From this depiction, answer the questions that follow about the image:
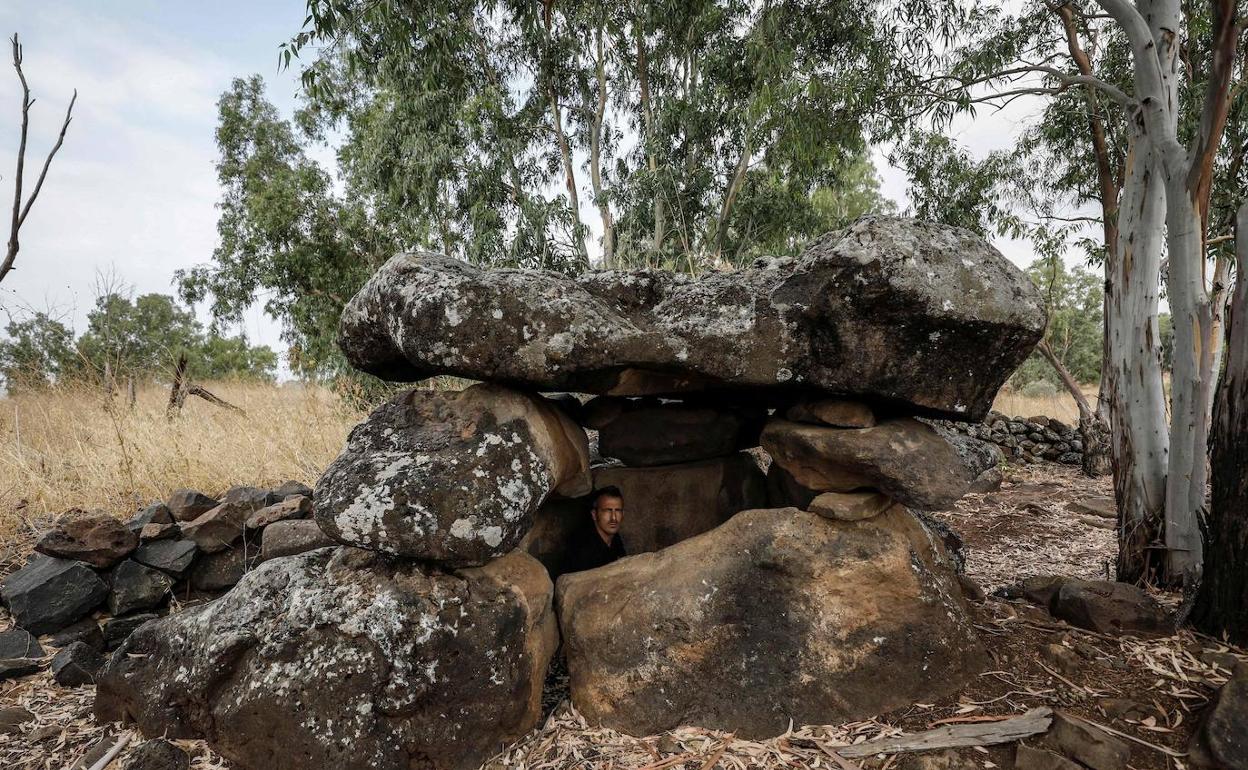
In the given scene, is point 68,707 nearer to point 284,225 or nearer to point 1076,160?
point 284,225

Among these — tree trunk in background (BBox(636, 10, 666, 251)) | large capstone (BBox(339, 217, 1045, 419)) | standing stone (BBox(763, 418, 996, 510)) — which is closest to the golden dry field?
large capstone (BBox(339, 217, 1045, 419))

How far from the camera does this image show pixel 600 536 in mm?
3674

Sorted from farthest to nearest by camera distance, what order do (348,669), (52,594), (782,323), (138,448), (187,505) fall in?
(138,448) < (187,505) < (52,594) < (782,323) < (348,669)

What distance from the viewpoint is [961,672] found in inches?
109

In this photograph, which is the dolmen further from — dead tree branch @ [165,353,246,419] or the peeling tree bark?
the peeling tree bark

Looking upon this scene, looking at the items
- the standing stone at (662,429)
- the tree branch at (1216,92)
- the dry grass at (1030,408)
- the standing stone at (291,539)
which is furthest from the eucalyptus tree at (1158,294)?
the dry grass at (1030,408)

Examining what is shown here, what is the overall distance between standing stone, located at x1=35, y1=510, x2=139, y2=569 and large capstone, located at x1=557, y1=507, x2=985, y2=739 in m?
2.90

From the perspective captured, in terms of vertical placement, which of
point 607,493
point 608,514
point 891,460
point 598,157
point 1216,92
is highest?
point 598,157

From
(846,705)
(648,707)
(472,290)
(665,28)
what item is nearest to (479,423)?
(472,290)

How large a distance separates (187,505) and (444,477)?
110 inches

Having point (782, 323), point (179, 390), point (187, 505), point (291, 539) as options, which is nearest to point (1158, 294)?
point (782, 323)

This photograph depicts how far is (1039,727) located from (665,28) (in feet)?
42.0

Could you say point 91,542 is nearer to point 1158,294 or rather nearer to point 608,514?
point 608,514

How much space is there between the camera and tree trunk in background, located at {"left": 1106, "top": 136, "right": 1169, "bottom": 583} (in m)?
3.90
